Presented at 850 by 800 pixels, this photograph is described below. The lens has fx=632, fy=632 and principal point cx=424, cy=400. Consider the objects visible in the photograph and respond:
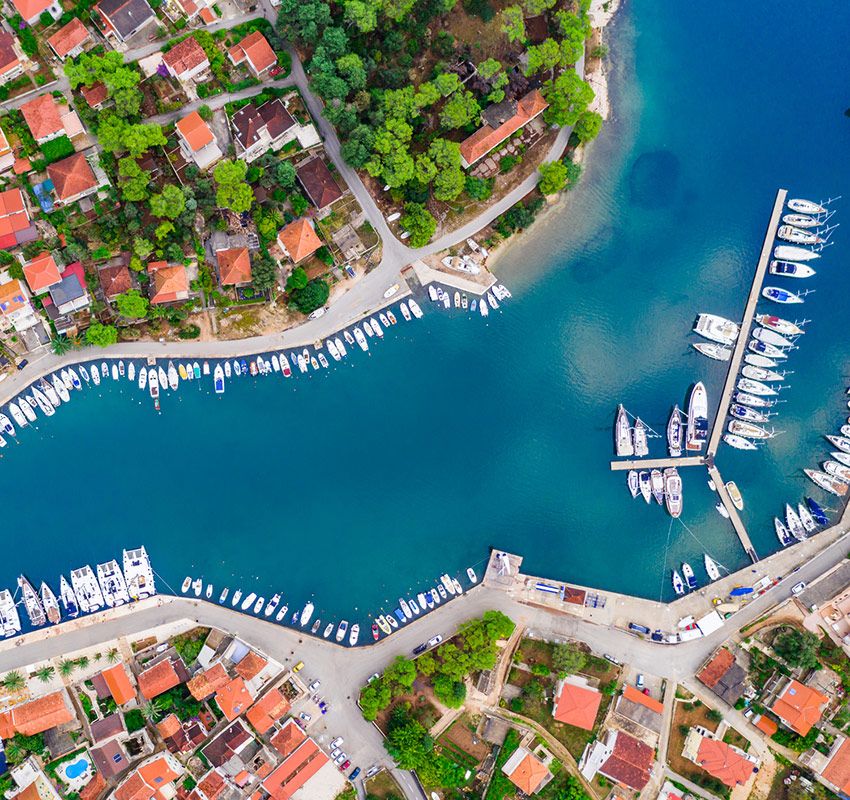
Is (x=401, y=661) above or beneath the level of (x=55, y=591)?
beneath

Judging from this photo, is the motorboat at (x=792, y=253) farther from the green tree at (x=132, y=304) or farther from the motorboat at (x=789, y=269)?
the green tree at (x=132, y=304)

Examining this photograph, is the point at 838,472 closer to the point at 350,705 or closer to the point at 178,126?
the point at 350,705

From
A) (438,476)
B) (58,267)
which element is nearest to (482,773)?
(438,476)

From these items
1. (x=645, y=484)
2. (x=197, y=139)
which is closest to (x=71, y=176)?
(x=197, y=139)

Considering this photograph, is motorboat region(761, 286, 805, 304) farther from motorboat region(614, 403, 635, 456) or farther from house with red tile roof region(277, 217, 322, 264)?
house with red tile roof region(277, 217, 322, 264)

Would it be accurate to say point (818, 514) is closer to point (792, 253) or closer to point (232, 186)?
point (792, 253)

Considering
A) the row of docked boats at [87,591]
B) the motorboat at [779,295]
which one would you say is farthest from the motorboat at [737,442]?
the row of docked boats at [87,591]

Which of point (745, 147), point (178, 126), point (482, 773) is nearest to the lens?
point (178, 126)
